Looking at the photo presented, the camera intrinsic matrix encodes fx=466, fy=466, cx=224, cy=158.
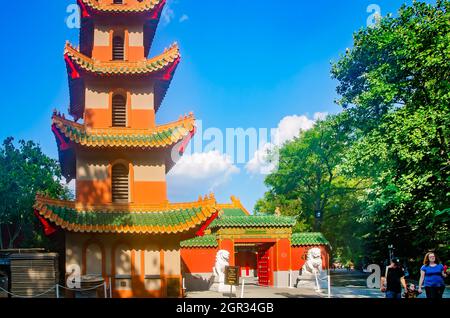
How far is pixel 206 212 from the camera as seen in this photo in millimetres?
17719

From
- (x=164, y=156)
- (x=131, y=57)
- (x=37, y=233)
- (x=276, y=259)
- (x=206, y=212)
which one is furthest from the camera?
(x=37, y=233)

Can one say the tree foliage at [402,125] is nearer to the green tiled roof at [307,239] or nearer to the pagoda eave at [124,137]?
the green tiled roof at [307,239]

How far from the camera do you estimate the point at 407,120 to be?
69.0 feet

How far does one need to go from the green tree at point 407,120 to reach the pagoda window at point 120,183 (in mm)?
11715

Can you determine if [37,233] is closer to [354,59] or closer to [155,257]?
[155,257]

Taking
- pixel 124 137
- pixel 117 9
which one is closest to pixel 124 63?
pixel 117 9

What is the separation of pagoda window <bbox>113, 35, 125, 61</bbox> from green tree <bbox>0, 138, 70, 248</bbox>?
55.7 ft

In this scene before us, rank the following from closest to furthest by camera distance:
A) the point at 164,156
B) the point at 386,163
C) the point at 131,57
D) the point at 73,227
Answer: the point at 73,227, the point at 164,156, the point at 131,57, the point at 386,163

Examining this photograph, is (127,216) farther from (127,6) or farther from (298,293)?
(298,293)

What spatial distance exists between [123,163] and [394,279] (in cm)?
1151

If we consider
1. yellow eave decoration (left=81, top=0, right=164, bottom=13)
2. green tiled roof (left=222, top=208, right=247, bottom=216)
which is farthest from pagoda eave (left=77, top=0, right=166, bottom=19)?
green tiled roof (left=222, top=208, right=247, bottom=216)

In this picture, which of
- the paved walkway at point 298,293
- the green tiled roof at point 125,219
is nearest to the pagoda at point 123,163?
the green tiled roof at point 125,219
